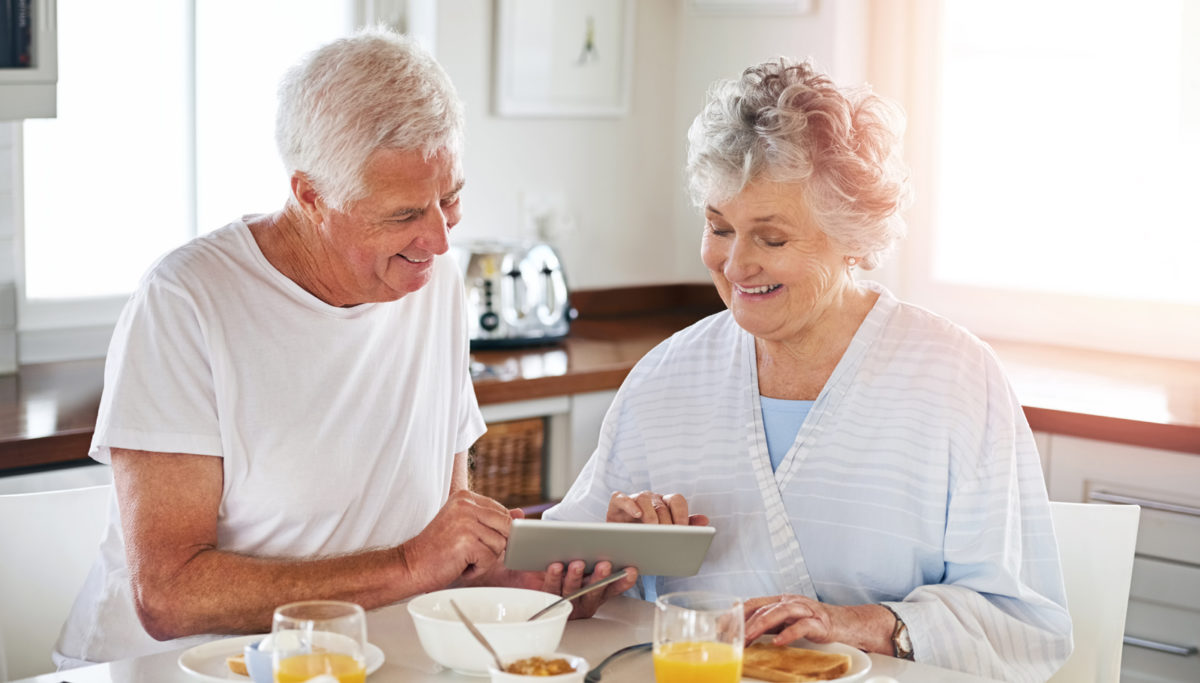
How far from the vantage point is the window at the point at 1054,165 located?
294 cm

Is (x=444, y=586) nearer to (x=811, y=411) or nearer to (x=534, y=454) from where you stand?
(x=811, y=411)

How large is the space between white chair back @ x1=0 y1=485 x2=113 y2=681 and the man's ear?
1.62 ft

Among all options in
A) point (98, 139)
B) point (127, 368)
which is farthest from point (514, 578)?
point (98, 139)

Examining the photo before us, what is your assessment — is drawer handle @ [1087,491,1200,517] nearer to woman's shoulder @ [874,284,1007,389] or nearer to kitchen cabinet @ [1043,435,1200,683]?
kitchen cabinet @ [1043,435,1200,683]

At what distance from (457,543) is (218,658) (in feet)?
1.01

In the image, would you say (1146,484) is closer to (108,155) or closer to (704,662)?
(704,662)

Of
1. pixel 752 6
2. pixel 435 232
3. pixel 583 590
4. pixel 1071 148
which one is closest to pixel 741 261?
pixel 435 232

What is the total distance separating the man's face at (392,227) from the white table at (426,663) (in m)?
0.41

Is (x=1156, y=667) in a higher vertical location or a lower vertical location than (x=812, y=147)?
lower

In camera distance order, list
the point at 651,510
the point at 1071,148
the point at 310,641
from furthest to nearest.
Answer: the point at 1071,148 → the point at 651,510 → the point at 310,641

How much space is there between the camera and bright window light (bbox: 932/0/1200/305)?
2.93m

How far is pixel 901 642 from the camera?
1522 millimetres

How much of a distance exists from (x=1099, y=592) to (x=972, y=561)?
245 mm

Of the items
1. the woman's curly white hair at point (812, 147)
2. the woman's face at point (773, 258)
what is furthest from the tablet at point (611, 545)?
the woman's curly white hair at point (812, 147)
